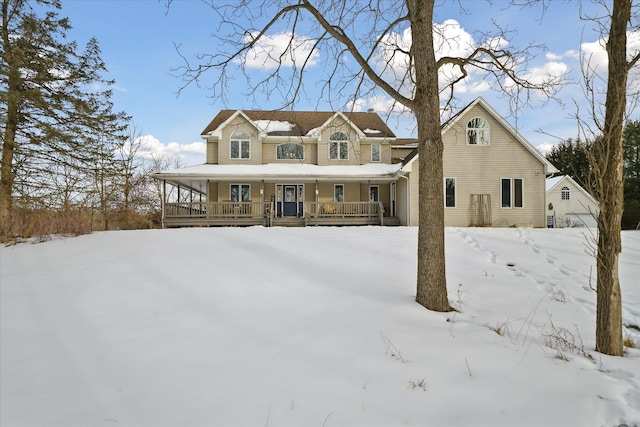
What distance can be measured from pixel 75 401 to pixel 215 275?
12.5ft

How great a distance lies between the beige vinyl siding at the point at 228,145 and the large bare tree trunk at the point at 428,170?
15088 millimetres

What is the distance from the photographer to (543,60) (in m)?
6.87

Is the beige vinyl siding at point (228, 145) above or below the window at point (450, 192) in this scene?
above

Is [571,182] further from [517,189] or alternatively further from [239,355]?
[239,355]

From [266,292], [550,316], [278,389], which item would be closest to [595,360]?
[550,316]

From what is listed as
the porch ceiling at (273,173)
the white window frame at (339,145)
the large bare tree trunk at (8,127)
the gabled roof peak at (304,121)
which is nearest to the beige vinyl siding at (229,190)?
the porch ceiling at (273,173)

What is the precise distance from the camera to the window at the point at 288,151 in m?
20.0

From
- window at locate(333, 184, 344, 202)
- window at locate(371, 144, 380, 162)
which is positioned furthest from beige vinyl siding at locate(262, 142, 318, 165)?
window at locate(371, 144, 380, 162)

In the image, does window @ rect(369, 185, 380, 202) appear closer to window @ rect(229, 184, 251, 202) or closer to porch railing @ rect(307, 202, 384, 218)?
porch railing @ rect(307, 202, 384, 218)

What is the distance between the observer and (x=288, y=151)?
2009cm

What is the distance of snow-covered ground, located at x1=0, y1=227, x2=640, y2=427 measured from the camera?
256cm

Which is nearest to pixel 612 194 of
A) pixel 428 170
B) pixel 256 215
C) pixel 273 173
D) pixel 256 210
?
pixel 428 170

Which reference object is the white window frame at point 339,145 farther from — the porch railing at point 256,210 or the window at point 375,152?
the porch railing at point 256,210

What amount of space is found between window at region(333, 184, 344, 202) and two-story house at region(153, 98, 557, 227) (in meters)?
0.06
